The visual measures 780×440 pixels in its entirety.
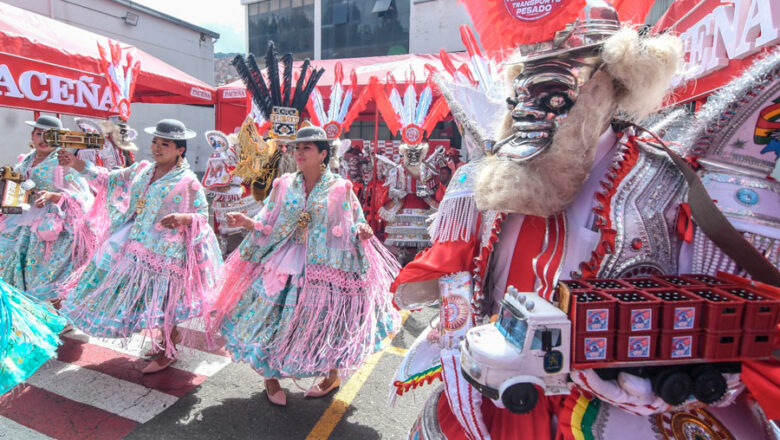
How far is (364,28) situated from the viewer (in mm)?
19609

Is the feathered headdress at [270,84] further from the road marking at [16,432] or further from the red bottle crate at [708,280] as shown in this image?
the red bottle crate at [708,280]

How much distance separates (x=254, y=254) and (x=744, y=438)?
281cm

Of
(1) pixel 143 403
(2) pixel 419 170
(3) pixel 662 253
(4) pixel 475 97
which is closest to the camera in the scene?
(3) pixel 662 253

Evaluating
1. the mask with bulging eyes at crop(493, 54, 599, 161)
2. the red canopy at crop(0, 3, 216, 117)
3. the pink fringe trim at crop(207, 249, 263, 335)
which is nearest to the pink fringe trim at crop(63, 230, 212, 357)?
the pink fringe trim at crop(207, 249, 263, 335)

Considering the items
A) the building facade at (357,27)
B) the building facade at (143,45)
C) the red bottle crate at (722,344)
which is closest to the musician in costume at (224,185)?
the building facade at (357,27)

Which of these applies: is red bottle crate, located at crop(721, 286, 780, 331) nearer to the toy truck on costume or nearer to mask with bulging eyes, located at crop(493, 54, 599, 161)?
the toy truck on costume

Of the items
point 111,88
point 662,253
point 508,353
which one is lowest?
point 508,353

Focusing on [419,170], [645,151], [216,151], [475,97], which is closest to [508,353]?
[645,151]

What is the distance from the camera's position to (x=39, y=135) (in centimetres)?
437

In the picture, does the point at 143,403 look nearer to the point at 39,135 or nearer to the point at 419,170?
the point at 39,135

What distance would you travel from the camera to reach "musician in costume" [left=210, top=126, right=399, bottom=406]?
9.45 feet

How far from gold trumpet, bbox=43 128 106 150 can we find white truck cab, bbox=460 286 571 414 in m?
4.22

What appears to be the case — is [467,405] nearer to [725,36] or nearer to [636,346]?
[636,346]

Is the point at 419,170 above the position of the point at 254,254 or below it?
above
